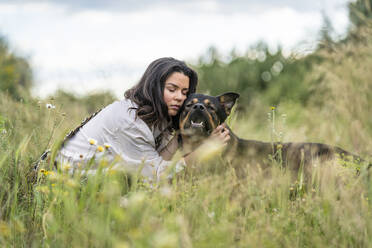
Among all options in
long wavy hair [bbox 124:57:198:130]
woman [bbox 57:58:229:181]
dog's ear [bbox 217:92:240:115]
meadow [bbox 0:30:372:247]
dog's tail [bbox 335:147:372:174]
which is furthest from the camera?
dog's ear [bbox 217:92:240:115]

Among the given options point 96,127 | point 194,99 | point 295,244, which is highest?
point 194,99

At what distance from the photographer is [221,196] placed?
2305 millimetres

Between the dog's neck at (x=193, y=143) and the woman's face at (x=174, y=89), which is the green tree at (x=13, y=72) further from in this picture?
the dog's neck at (x=193, y=143)

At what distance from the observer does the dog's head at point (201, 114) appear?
387 cm

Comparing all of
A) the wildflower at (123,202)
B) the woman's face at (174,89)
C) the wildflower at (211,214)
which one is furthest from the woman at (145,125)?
the wildflower at (211,214)

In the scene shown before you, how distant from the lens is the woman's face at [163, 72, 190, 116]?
389 cm

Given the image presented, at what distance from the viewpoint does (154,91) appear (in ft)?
12.7

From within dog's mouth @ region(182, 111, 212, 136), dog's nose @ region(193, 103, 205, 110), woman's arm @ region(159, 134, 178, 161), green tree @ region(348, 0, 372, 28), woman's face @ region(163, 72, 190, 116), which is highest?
green tree @ region(348, 0, 372, 28)

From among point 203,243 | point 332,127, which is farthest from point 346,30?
point 203,243

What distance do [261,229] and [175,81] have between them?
87.8 inches

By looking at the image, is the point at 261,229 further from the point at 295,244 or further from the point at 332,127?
the point at 332,127

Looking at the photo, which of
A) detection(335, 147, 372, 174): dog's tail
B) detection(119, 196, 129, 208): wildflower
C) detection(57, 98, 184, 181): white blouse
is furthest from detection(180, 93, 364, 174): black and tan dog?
detection(119, 196, 129, 208): wildflower

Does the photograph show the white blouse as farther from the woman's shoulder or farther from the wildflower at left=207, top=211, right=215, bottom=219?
the wildflower at left=207, top=211, right=215, bottom=219

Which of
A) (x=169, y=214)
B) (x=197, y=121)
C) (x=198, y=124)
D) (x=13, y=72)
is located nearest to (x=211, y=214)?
(x=169, y=214)
